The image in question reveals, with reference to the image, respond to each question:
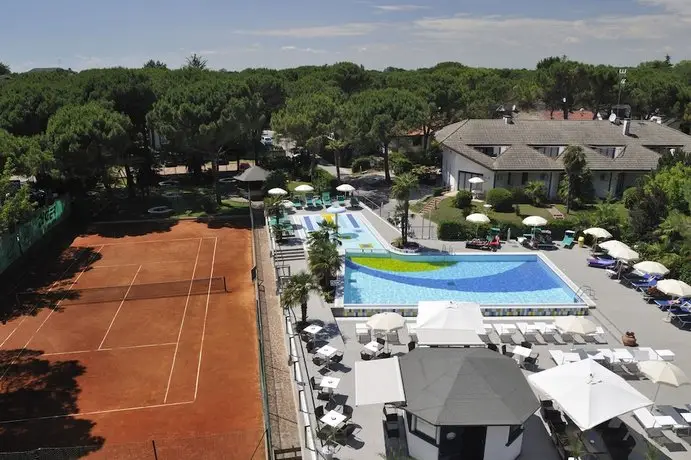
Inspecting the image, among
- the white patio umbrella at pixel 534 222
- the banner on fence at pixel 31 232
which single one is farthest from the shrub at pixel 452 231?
the banner on fence at pixel 31 232

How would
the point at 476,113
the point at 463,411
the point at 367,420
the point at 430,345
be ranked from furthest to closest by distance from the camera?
the point at 476,113
the point at 430,345
the point at 367,420
the point at 463,411

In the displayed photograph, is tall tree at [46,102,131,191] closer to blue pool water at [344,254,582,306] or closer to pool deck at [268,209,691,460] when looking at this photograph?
pool deck at [268,209,691,460]

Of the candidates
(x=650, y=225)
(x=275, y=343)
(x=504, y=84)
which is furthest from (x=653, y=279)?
(x=504, y=84)

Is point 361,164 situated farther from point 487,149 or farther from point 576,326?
point 576,326

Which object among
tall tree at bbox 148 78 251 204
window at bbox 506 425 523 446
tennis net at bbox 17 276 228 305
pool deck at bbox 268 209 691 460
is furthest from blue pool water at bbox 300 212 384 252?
window at bbox 506 425 523 446

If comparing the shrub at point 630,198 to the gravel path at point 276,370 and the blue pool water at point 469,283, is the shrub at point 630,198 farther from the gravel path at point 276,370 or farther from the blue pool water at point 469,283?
the gravel path at point 276,370

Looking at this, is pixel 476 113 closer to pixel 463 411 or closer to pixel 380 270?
pixel 380 270

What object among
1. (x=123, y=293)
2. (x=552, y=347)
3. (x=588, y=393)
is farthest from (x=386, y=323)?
(x=123, y=293)
